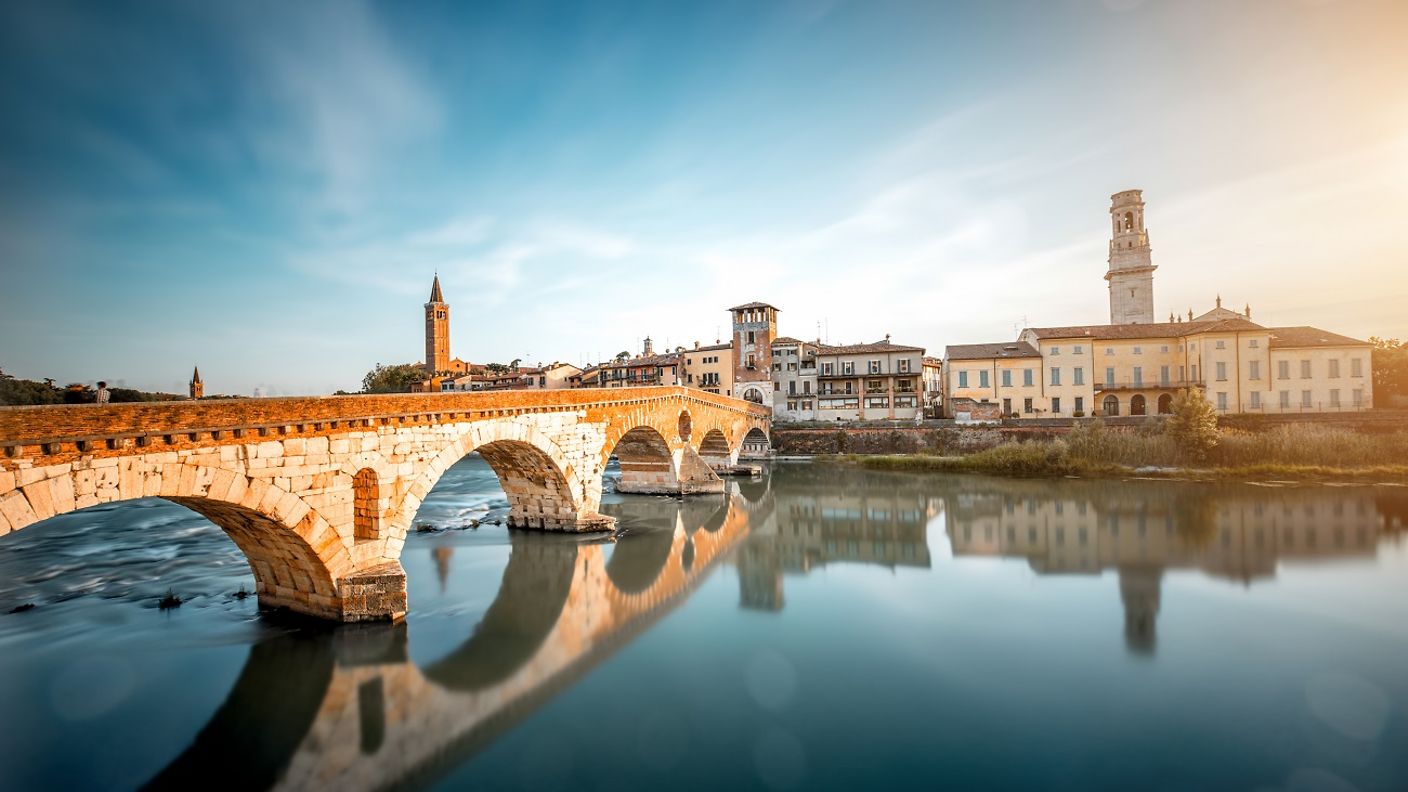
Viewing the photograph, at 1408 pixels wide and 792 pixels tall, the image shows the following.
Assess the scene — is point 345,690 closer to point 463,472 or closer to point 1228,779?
point 1228,779

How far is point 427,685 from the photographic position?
9.66 metres

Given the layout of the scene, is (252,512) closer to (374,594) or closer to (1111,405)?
A: (374,594)

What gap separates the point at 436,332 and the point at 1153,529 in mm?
66275

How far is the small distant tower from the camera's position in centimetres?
4491

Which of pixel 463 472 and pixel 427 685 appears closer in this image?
pixel 427 685

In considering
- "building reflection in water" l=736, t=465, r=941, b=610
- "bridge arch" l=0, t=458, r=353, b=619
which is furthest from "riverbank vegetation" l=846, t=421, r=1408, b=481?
"bridge arch" l=0, t=458, r=353, b=619

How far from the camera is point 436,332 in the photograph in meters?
68.4

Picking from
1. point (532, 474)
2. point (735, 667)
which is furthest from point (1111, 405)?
point (735, 667)

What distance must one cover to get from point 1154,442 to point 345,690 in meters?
32.6

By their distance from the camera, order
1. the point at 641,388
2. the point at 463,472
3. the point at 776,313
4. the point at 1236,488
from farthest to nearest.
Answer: the point at 776,313 → the point at 463,472 → the point at 1236,488 → the point at 641,388

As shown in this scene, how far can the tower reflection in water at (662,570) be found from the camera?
26.9 ft

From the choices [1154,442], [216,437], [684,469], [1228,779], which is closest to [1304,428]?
[1154,442]

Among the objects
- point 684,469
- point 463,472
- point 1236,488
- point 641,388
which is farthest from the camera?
point 463,472

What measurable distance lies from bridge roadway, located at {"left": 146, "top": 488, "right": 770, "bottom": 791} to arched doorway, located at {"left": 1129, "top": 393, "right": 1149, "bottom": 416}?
3257 centimetres
